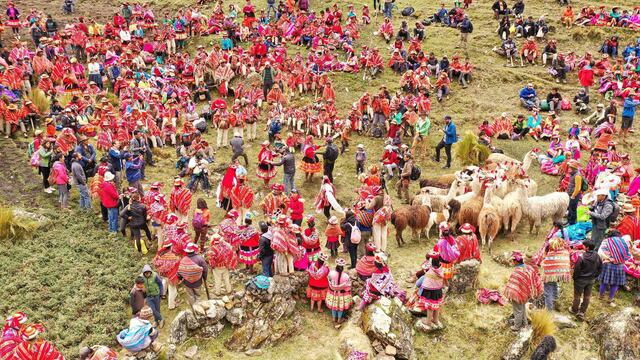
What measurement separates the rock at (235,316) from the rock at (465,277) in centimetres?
490

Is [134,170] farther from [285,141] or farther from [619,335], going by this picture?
[619,335]

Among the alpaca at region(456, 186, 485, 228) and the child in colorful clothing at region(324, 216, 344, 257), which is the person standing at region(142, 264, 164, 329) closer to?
the child in colorful clothing at region(324, 216, 344, 257)

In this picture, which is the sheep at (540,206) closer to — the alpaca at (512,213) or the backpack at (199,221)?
the alpaca at (512,213)

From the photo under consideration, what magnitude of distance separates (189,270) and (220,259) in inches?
36.5

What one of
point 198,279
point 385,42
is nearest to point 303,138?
point 198,279

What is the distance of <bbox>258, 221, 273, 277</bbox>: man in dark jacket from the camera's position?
43.3ft

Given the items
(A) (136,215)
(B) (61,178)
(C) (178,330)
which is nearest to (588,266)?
(C) (178,330)

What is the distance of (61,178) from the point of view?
53.1 ft

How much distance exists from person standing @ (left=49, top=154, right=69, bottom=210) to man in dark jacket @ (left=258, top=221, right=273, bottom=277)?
6666 millimetres

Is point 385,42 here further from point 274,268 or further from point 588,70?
point 274,268

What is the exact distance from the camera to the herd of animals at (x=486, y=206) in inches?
617

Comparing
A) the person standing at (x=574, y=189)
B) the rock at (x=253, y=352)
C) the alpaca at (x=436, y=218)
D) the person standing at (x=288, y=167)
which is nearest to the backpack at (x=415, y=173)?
the alpaca at (x=436, y=218)

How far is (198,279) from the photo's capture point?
12.5m

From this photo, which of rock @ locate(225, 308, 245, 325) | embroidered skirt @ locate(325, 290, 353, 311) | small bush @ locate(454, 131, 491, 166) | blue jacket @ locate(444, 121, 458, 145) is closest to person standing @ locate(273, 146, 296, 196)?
blue jacket @ locate(444, 121, 458, 145)
